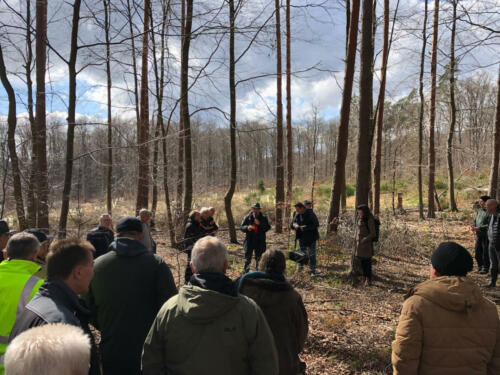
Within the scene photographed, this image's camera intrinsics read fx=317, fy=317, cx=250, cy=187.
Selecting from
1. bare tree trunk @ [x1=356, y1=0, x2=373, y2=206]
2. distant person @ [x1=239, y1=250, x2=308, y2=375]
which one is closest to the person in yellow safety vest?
distant person @ [x1=239, y1=250, x2=308, y2=375]

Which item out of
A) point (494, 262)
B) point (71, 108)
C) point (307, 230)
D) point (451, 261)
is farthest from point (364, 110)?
point (71, 108)

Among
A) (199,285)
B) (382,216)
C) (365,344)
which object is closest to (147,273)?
(199,285)

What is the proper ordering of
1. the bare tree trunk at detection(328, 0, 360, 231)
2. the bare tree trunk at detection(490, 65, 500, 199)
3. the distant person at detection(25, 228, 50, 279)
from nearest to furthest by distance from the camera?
1. the distant person at detection(25, 228, 50, 279)
2. the bare tree trunk at detection(328, 0, 360, 231)
3. the bare tree trunk at detection(490, 65, 500, 199)

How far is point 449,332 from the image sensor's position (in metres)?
1.94

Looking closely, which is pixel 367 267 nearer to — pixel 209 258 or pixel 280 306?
pixel 280 306

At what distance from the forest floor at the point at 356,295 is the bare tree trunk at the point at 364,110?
6.44 ft

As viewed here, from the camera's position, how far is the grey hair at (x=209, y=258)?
185cm

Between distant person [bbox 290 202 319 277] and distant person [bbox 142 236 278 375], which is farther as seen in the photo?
distant person [bbox 290 202 319 277]

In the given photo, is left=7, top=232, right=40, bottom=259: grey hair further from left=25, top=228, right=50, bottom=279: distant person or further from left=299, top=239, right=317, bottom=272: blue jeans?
left=299, top=239, right=317, bottom=272: blue jeans

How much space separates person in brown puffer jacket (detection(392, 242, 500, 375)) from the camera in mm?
1937

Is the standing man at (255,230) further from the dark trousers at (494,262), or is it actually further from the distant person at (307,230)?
the dark trousers at (494,262)

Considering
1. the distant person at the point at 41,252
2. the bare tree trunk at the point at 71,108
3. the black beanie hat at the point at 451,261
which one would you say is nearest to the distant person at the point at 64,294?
the distant person at the point at 41,252

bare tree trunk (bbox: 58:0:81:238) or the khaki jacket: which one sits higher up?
bare tree trunk (bbox: 58:0:81:238)

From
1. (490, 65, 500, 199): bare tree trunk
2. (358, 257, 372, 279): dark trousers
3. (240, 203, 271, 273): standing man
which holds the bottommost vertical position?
(358, 257, 372, 279): dark trousers
